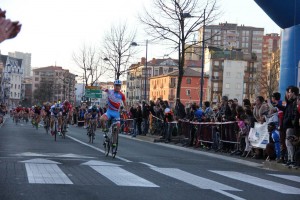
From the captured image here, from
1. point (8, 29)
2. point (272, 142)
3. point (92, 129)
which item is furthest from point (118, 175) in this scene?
point (92, 129)

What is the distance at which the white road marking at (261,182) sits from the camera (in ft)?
32.9

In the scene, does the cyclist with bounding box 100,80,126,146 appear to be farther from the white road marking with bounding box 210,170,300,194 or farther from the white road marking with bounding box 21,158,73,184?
the white road marking with bounding box 210,170,300,194

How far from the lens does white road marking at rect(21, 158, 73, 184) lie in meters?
9.55

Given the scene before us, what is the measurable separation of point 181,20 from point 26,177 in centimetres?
2738

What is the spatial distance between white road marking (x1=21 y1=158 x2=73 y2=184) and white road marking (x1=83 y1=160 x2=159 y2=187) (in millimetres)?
772

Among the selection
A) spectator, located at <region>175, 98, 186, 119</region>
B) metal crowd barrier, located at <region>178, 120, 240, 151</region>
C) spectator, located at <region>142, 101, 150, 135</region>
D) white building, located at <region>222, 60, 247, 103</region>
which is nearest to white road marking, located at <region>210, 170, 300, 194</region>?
metal crowd barrier, located at <region>178, 120, 240, 151</region>

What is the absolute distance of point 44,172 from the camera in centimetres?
1084

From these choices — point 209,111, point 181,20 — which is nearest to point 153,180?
point 209,111

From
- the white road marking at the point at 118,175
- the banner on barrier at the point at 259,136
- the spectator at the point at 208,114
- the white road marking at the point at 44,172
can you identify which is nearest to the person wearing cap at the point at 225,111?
the spectator at the point at 208,114

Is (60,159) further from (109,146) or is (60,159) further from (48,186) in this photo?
(48,186)

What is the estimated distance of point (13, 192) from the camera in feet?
26.5

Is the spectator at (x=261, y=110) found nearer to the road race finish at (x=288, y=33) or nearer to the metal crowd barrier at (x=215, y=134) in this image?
the metal crowd barrier at (x=215, y=134)

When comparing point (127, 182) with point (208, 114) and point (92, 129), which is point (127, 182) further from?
point (208, 114)

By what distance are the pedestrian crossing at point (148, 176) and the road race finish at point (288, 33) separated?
1182 cm
